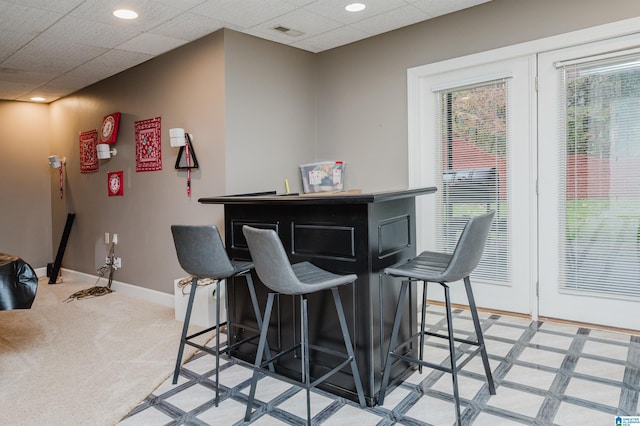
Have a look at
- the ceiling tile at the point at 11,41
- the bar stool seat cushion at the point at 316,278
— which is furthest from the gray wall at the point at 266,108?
the bar stool seat cushion at the point at 316,278

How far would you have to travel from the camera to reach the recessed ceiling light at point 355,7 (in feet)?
11.0

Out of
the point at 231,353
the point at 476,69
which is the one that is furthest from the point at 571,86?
the point at 231,353

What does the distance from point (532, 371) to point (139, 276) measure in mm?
3791

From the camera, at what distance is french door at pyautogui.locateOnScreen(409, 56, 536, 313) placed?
3463 mm

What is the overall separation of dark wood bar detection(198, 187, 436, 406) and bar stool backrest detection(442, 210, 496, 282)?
0.39 metres

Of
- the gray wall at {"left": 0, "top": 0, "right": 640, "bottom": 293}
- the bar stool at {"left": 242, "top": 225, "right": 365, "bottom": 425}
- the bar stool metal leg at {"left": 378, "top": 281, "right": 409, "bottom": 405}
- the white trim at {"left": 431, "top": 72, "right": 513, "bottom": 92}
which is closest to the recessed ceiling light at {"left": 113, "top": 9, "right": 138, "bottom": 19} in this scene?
the gray wall at {"left": 0, "top": 0, "right": 640, "bottom": 293}

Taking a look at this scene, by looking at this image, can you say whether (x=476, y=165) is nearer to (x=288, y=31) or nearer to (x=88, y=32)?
(x=288, y=31)

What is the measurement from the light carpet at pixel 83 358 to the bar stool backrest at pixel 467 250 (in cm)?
176

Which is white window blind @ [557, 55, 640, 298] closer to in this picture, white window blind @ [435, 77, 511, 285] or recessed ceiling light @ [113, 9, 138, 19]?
white window blind @ [435, 77, 511, 285]

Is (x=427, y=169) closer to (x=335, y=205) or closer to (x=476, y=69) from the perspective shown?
(x=476, y=69)

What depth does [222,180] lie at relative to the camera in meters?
3.79

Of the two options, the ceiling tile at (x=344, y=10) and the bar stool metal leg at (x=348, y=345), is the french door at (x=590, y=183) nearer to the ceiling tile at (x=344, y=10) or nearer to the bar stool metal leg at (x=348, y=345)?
the ceiling tile at (x=344, y=10)

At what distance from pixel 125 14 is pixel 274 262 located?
97.5 inches

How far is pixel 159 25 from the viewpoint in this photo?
11.7 ft
